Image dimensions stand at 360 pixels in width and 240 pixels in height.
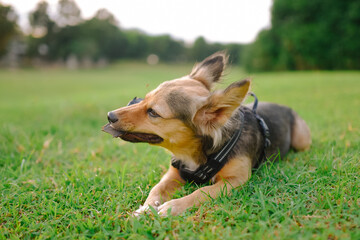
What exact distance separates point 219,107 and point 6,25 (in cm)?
5612

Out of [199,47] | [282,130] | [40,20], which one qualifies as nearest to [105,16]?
[40,20]

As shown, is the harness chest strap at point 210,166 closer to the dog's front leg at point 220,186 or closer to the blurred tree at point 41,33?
the dog's front leg at point 220,186

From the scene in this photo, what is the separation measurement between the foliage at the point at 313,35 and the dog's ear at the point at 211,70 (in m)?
29.5

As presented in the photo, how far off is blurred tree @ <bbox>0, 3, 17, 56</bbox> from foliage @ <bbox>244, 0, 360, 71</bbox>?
4394cm

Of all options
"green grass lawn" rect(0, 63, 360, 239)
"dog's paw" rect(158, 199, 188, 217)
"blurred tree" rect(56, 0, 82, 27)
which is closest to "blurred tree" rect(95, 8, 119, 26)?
"blurred tree" rect(56, 0, 82, 27)

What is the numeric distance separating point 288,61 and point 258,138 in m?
32.8

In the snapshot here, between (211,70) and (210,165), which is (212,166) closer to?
(210,165)

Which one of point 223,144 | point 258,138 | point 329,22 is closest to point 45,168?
point 223,144

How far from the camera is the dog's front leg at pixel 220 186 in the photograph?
2195 millimetres

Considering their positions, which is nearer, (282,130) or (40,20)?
(282,130)

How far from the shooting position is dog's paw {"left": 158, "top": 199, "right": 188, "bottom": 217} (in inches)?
84.2

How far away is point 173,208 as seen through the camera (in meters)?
2.17

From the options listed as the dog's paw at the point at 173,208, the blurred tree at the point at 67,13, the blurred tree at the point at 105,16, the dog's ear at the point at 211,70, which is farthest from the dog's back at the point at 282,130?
the blurred tree at the point at 105,16

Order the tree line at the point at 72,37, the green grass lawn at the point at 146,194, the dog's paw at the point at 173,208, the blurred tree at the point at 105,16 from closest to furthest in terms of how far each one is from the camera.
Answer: the green grass lawn at the point at 146,194
the dog's paw at the point at 173,208
the tree line at the point at 72,37
the blurred tree at the point at 105,16
